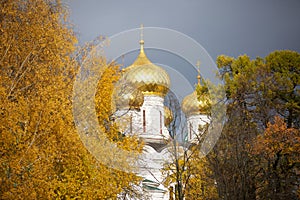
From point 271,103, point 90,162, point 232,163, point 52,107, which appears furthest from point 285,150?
point 52,107

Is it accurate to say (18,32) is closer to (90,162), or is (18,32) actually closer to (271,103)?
(90,162)

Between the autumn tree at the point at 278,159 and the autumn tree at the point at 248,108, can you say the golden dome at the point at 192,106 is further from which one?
the autumn tree at the point at 278,159

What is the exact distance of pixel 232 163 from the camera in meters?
12.7

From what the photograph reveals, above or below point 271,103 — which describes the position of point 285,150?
below

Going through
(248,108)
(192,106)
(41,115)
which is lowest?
(41,115)

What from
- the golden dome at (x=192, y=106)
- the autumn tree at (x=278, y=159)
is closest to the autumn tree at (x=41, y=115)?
the golden dome at (x=192, y=106)

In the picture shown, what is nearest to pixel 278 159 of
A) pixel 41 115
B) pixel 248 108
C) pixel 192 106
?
pixel 192 106

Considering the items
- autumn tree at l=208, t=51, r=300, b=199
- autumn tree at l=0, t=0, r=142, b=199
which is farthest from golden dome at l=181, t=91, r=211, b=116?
autumn tree at l=0, t=0, r=142, b=199

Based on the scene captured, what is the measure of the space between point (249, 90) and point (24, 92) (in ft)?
32.6

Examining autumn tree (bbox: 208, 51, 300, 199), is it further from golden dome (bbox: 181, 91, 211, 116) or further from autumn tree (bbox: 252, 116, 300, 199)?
golden dome (bbox: 181, 91, 211, 116)

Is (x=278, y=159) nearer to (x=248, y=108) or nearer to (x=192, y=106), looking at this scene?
(x=192, y=106)

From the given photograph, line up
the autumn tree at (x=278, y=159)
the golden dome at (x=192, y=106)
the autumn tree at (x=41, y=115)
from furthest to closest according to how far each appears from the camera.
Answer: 1. the autumn tree at (x=278, y=159)
2. the golden dome at (x=192, y=106)
3. the autumn tree at (x=41, y=115)

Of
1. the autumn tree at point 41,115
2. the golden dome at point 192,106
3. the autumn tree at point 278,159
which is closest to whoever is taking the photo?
the autumn tree at point 41,115

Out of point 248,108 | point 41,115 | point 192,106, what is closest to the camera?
point 41,115
